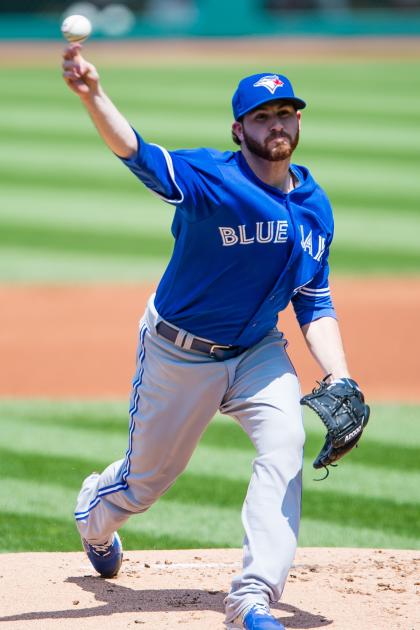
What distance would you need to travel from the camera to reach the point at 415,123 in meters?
19.9

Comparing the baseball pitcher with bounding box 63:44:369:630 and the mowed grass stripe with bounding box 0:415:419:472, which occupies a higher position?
the baseball pitcher with bounding box 63:44:369:630

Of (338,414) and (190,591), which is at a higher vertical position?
(338,414)

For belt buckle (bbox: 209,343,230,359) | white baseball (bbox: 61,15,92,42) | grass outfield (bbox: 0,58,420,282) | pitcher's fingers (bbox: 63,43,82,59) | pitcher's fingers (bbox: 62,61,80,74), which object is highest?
grass outfield (bbox: 0,58,420,282)

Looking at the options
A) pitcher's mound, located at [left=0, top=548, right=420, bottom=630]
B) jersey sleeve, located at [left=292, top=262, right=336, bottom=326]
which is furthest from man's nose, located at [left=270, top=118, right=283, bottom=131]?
pitcher's mound, located at [left=0, top=548, right=420, bottom=630]

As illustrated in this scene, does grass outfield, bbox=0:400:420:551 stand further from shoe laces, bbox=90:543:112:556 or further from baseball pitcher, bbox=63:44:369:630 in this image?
baseball pitcher, bbox=63:44:369:630

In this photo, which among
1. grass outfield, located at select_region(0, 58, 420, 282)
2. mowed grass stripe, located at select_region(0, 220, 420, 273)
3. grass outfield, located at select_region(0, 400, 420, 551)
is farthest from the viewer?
grass outfield, located at select_region(0, 58, 420, 282)

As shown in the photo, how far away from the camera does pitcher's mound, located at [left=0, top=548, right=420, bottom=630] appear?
4246 mm

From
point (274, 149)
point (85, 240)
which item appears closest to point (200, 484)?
point (274, 149)

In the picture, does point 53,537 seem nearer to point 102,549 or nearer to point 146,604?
point 102,549

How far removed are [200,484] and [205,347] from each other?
2.15 meters

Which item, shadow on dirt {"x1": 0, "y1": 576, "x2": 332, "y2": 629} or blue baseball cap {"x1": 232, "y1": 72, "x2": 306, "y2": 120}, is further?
shadow on dirt {"x1": 0, "y1": 576, "x2": 332, "y2": 629}

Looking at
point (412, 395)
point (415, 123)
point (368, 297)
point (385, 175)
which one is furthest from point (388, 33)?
point (412, 395)

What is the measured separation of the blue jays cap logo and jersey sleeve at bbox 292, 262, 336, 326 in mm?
704

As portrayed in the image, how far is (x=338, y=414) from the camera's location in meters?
4.19
